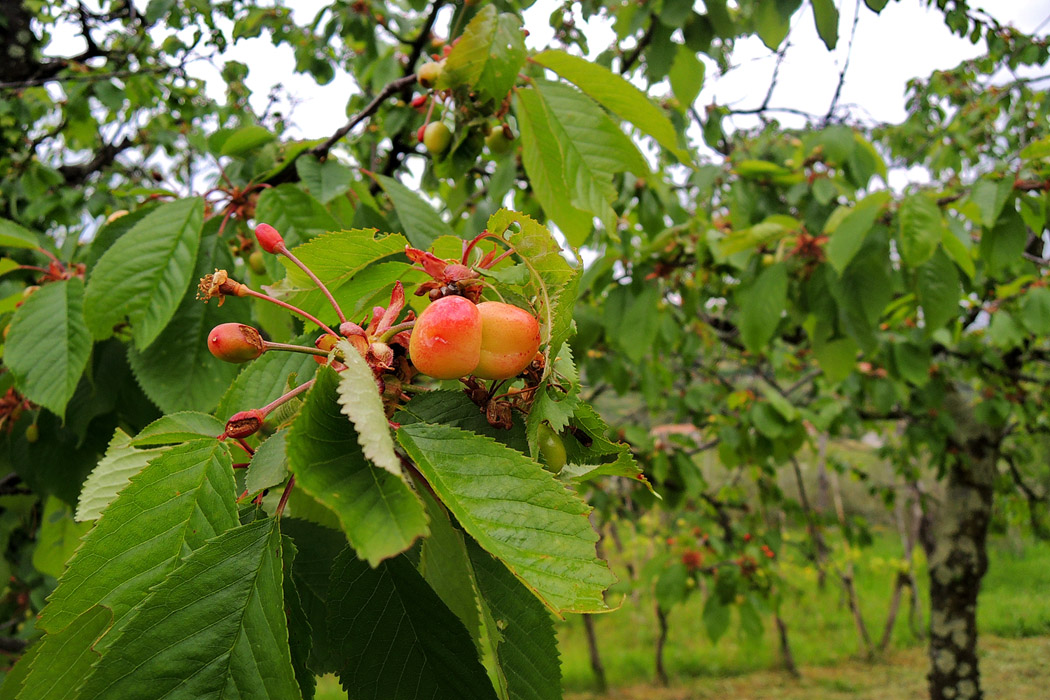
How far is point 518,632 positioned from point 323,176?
822 millimetres

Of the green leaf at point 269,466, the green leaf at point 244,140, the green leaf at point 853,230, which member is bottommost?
the green leaf at point 269,466

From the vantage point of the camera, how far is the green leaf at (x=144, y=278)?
0.87 meters

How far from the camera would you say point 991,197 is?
1573 millimetres

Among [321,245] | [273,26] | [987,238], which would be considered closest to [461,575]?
[321,245]

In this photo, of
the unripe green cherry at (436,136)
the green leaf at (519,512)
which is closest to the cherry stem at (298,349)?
the green leaf at (519,512)

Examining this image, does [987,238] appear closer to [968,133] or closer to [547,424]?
[547,424]

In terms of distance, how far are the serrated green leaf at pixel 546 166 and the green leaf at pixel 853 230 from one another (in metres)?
1.00

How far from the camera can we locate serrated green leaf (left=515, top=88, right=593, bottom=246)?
2.99ft

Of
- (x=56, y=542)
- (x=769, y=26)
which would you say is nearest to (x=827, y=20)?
(x=769, y=26)

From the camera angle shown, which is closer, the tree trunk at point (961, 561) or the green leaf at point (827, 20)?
the green leaf at point (827, 20)

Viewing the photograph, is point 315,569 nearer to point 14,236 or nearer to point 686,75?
point 14,236

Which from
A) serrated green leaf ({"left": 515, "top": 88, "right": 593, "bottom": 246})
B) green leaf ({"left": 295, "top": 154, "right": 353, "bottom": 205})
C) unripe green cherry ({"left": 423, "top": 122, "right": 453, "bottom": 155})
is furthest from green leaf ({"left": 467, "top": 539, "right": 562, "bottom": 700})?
unripe green cherry ({"left": 423, "top": 122, "right": 453, "bottom": 155})

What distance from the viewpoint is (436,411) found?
0.44m

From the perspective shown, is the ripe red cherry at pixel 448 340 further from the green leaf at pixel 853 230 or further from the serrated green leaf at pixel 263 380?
the green leaf at pixel 853 230
